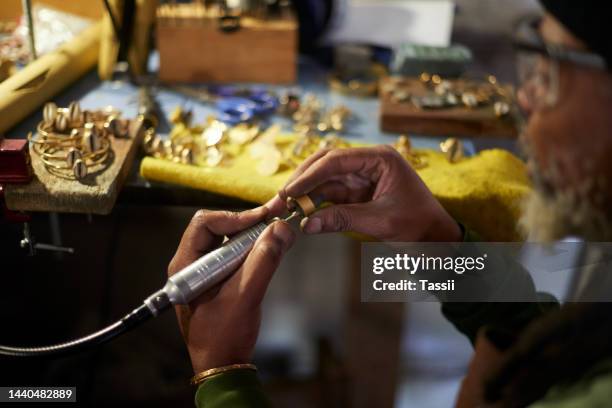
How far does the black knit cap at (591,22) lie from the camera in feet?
1.67

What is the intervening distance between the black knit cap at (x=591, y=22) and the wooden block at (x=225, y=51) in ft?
2.60

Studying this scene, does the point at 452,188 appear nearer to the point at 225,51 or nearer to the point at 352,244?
the point at 352,244

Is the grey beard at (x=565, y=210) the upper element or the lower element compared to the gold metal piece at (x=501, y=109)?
upper

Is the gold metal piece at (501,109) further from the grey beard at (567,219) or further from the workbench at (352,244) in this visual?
the grey beard at (567,219)

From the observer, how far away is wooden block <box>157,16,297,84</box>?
1260 millimetres

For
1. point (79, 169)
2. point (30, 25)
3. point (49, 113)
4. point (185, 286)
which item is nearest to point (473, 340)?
point (185, 286)

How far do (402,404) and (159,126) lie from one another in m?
0.67

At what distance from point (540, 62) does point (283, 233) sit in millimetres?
295

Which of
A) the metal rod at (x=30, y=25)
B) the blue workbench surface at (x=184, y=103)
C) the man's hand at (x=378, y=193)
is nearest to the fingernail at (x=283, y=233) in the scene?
the man's hand at (x=378, y=193)

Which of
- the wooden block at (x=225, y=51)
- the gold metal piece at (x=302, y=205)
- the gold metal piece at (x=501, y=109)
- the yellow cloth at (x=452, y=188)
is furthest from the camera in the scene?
the wooden block at (x=225, y=51)

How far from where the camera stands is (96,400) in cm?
117

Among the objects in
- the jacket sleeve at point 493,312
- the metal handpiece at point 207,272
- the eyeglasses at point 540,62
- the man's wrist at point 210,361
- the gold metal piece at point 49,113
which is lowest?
the jacket sleeve at point 493,312

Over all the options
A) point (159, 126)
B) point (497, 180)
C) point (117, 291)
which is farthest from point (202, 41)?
point (497, 180)

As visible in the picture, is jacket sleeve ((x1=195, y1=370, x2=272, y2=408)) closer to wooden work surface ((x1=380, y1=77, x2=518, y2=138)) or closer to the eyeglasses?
the eyeglasses
